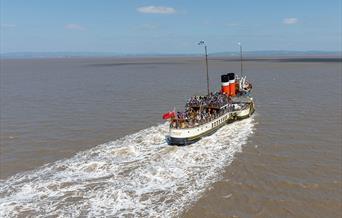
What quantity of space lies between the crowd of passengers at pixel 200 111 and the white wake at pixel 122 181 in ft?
8.43

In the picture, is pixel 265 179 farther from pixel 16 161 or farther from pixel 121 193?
pixel 16 161

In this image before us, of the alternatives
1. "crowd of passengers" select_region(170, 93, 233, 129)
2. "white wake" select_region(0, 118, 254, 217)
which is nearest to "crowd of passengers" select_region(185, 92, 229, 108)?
"crowd of passengers" select_region(170, 93, 233, 129)

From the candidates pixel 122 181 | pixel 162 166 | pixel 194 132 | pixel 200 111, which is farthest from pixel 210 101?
pixel 122 181

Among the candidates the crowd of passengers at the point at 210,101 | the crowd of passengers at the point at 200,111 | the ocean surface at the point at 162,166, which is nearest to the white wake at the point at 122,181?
the ocean surface at the point at 162,166

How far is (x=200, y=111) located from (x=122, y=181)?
1866cm

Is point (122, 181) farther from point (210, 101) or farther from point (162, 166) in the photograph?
point (210, 101)

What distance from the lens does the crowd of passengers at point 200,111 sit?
40625 millimetres

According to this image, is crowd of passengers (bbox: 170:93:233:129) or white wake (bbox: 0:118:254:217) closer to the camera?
white wake (bbox: 0:118:254:217)

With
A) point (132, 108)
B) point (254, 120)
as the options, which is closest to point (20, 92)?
point (132, 108)

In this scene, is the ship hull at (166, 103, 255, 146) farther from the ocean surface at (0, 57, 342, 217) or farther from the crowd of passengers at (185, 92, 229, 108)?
the crowd of passengers at (185, 92, 229, 108)

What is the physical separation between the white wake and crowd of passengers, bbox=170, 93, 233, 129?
8.43 ft

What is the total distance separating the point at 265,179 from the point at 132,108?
34.9 metres

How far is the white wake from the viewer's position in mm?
24562

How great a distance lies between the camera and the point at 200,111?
45344mm
